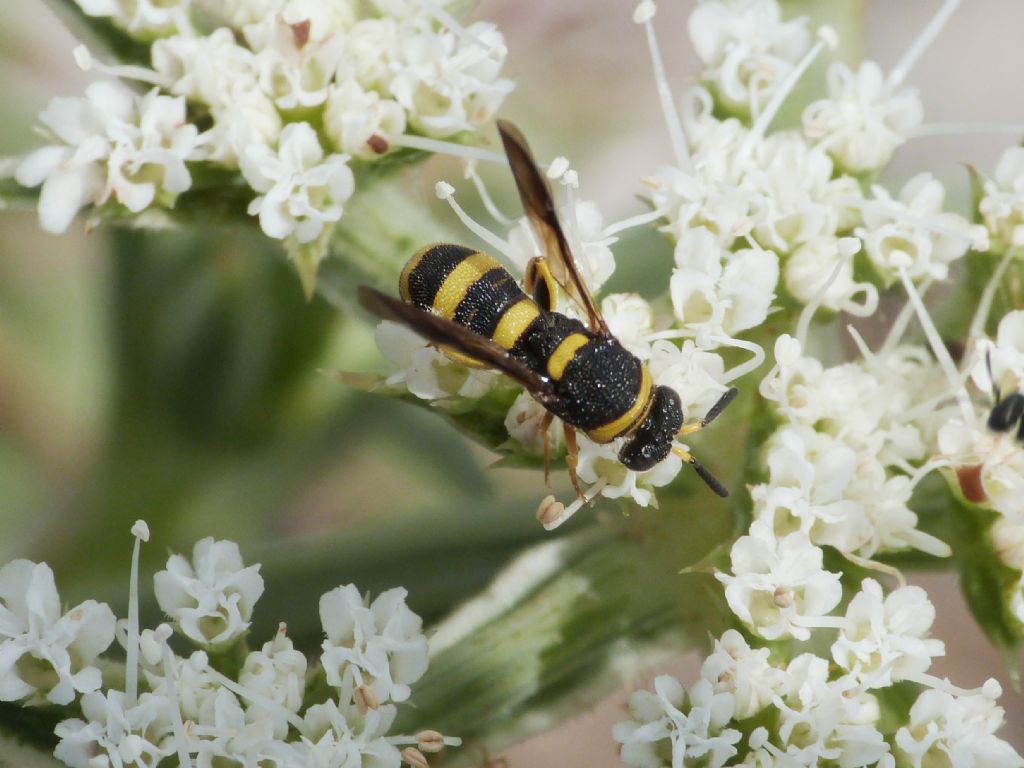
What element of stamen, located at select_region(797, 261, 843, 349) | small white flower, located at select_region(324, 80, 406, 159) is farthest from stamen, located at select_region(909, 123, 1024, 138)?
small white flower, located at select_region(324, 80, 406, 159)

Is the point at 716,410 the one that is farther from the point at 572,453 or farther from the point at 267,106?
the point at 267,106

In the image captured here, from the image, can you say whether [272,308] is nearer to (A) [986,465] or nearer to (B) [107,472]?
(B) [107,472]

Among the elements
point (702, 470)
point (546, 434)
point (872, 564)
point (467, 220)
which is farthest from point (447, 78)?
point (872, 564)

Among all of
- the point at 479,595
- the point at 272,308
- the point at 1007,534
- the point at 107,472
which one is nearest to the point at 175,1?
the point at 272,308

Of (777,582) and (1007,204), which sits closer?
(777,582)

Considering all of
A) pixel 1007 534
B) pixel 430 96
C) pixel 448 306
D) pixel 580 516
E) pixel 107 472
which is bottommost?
pixel 107 472

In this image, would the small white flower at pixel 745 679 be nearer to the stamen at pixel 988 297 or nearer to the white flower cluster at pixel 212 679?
the white flower cluster at pixel 212 679
